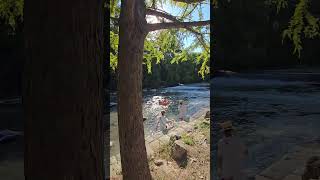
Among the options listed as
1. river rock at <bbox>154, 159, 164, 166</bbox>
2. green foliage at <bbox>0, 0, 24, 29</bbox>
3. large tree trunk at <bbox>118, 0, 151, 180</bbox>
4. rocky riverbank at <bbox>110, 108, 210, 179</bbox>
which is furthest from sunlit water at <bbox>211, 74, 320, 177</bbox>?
river rock at <bbox>154, 159, 164, 166</bbox>

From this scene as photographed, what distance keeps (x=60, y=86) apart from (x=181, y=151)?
573cm

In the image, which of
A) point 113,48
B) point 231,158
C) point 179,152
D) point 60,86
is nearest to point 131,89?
point 113,48

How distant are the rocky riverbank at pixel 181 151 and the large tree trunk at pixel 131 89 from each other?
1.01 m

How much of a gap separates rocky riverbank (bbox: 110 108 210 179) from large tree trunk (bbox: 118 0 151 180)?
1.01m

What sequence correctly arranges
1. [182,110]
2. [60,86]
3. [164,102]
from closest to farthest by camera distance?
[60,86]
[182,110]
[164,102]

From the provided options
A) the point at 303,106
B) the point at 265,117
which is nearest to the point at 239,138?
the point at 265,117

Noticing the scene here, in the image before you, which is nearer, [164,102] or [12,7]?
[12,7]

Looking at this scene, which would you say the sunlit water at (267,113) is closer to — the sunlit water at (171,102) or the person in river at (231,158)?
the person in river at (231,158)

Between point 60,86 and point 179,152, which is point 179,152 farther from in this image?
point 60,86

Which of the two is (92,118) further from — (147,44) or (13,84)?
(147,44)

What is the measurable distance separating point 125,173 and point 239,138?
194 cm

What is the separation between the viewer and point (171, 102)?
6.62 meters

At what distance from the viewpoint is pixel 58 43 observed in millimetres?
1096

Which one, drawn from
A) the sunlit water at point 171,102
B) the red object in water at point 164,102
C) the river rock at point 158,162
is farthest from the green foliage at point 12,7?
the river rock at point 158,162
